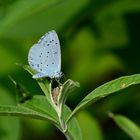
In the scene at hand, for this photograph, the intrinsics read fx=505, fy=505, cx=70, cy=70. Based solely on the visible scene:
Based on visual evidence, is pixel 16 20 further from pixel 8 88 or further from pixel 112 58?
pixel 112 58

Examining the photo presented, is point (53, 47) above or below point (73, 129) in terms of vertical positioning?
above

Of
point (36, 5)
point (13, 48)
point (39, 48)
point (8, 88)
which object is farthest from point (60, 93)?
point (13, 48)

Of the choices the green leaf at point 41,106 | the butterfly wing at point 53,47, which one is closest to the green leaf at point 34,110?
the green leaf at point 41,106

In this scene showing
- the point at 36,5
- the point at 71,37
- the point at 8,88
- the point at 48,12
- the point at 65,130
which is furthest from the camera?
the point at 71,37

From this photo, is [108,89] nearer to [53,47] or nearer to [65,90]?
[65,90]

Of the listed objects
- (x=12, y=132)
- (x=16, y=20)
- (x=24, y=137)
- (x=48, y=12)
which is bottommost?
(x=24, y=137)

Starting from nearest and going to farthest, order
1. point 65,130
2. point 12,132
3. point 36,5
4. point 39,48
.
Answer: point 65,130, point 39,48, point 36,5, point 12,132

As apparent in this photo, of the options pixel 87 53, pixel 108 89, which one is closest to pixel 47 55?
pixel 108 89

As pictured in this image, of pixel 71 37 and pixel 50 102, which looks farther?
pixel 71 37

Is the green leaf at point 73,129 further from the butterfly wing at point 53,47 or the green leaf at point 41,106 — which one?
the butterfly wing at point 53,47
